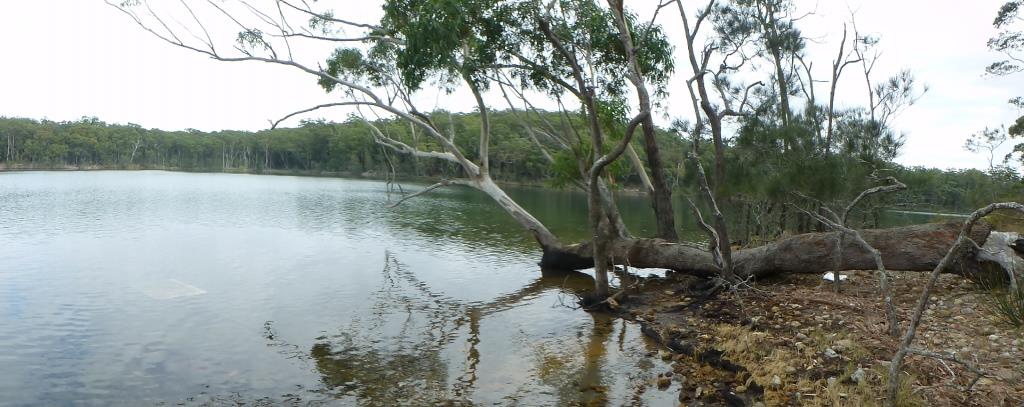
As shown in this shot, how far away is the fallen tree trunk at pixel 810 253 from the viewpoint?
386 inches

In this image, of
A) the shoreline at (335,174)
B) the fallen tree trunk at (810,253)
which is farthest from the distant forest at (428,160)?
the fallen tree trunk at (810,253)

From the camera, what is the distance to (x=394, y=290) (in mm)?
14789

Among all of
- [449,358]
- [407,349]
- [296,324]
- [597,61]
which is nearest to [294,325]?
[296,324]

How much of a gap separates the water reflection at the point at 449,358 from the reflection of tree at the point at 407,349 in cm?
1

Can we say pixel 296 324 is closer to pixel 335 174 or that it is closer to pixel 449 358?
pixel 449 358

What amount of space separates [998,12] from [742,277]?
14272 mm

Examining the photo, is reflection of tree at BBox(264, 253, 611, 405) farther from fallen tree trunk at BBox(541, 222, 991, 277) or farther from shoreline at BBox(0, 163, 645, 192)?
shoreline at BBox(0, 163, 645, 192)

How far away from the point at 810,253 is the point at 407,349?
7.34 m

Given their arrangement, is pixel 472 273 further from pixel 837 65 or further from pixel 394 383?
pixel 837 65

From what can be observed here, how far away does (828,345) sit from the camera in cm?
759

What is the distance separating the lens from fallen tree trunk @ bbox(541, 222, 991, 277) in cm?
981

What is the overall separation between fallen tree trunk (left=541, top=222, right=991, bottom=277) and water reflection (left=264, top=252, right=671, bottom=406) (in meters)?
3.09

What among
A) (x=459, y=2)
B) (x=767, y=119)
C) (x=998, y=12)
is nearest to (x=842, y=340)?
(x=459, y=2)

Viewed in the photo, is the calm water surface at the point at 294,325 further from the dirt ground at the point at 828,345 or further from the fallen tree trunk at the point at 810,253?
the fallen tree trunk at the point at 810,253
